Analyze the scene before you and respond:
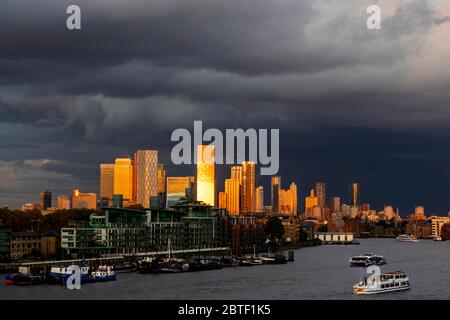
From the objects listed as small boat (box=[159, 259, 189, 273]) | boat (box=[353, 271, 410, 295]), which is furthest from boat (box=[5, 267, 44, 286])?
boat (box=[353, 271, 410, 295])

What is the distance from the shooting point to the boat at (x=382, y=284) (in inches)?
1977

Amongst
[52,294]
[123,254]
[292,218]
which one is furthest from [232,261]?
[292,218]

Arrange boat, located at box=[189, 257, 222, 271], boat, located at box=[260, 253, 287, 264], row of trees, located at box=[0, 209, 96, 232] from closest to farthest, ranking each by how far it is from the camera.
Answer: boat, located at box=[189, 257, 222, 271] → boat, located at box=[260, 253, 287, 264] → row of trees, located at box=[0, 209, 96, 232]

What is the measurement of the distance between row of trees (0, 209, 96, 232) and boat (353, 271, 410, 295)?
45231mm

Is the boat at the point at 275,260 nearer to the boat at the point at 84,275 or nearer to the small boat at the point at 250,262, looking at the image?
the small boat at the point at 250,262

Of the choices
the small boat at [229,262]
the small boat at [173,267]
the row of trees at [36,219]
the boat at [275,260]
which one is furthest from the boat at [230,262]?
the row of trees at [36,219]

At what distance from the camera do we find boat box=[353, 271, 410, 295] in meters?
50.2

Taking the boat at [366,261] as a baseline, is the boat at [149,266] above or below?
above

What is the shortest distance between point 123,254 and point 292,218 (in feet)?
253

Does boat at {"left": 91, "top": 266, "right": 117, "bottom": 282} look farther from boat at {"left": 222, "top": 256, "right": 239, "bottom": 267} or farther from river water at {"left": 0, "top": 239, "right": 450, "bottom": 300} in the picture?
boat at {"left": 222, "top": 256, "right": 239, "bottom": 267}

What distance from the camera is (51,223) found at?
3745 inches

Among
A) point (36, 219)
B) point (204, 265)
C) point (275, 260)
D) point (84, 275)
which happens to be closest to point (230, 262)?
point (275, 260)

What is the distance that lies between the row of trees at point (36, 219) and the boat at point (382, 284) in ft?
148

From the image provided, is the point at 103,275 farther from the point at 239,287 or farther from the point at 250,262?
the point at 250,262
